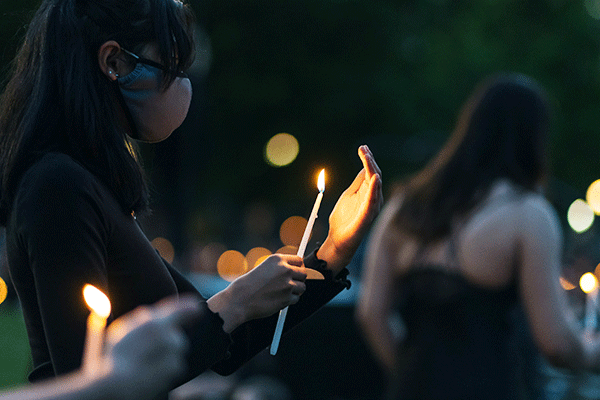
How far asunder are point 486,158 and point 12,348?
282 inches

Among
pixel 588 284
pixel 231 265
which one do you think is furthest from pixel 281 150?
pixel 588 284

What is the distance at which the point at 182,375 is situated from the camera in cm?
144

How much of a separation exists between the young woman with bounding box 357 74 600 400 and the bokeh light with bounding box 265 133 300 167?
12991mm

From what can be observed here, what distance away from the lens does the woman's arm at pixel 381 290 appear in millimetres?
2840

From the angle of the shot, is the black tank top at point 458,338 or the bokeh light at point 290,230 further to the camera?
the bokeh light at point 290,230

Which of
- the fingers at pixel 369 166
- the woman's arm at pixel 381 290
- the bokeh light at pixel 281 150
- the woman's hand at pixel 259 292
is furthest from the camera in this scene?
the bokeh light at pixel 281 150

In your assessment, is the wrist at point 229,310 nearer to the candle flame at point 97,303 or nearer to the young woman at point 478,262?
the candle flame at point 97,303

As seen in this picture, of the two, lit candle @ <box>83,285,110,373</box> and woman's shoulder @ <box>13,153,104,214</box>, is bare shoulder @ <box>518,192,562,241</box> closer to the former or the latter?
woman's shoulder @ <box>13,153,104,214</box>

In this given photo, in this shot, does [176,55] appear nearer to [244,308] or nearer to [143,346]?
[244,308]

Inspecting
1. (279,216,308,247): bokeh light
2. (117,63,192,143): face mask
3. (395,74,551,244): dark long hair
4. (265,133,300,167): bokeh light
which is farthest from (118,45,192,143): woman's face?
(279,216,308,247): bokeh light

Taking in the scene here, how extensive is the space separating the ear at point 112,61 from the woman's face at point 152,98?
0.01 m

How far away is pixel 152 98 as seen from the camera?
5.65 ft

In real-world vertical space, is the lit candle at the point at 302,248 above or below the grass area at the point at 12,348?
above

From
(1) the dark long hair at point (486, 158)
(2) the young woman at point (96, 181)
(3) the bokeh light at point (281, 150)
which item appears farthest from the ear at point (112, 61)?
(3) the bokeh light at point (281, 150)
